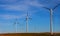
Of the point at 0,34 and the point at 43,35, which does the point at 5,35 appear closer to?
the point at 0,34

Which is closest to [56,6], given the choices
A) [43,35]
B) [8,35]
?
[43,35]

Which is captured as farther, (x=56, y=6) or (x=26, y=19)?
(x=26, y=19)

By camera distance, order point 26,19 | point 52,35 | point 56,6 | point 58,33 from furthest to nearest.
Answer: point 26,19, point 58,33, point 52,35, point 56,6

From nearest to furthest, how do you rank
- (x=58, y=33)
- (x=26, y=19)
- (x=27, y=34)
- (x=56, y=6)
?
(x=56, y=6), (x=58, y=33), (x=27, y=34), (x=26, y=19)

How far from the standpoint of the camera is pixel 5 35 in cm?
3144

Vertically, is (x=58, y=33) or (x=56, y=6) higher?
(x=56, y=6)

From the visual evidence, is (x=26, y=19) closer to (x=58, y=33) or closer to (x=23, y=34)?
(x=23, y=34)

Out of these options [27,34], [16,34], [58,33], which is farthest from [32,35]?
[58,33]

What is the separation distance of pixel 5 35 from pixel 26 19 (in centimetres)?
549

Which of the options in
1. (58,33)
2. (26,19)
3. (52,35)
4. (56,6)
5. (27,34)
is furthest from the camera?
(26,19)

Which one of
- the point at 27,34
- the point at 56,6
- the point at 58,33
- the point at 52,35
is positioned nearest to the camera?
the point at 56,6

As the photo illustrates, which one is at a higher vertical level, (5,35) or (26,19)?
(26,19)

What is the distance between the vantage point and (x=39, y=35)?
1171 inches

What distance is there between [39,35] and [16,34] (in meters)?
4.46
